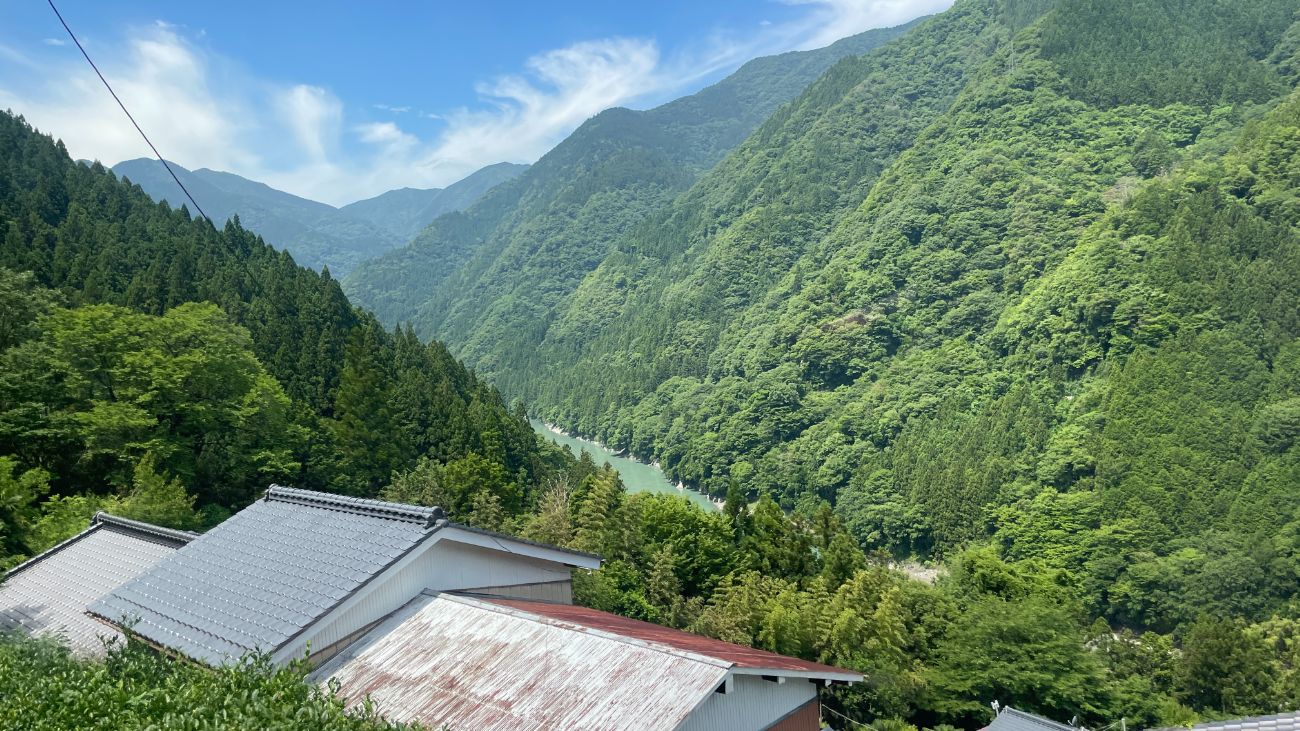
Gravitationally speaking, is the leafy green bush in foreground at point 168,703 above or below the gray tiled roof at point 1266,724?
above

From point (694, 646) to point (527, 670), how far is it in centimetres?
161

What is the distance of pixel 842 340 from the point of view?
81.5 metres

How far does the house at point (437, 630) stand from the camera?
647cm

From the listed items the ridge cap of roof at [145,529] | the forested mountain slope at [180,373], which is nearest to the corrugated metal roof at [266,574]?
the ridge cap of roof at [145,529]

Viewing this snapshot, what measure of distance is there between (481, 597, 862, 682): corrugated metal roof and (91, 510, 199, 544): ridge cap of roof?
5528 mm

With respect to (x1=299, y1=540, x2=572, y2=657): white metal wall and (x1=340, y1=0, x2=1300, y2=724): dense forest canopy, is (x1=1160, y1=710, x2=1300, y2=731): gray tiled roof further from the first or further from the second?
(x1=340, y1=0, x2=1300, y2=724): dense forest canopy

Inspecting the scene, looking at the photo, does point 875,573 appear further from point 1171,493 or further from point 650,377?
point 650,377

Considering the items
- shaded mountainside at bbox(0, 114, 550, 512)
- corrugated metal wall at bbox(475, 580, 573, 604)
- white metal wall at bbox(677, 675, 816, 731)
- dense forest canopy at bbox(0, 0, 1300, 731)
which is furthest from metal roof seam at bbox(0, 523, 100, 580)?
white metal wall at bbox(677, 675, 816, 731)

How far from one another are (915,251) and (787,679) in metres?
85.7

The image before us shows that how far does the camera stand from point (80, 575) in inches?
449

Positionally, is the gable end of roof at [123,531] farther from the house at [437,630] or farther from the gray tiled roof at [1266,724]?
the gray tiled roof at [1266,724]

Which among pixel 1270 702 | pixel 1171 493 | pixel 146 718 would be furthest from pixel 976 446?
pixel 146 718

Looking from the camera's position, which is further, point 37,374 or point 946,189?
point 946,189

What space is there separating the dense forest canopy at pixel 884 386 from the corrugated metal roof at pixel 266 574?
1.42 m
